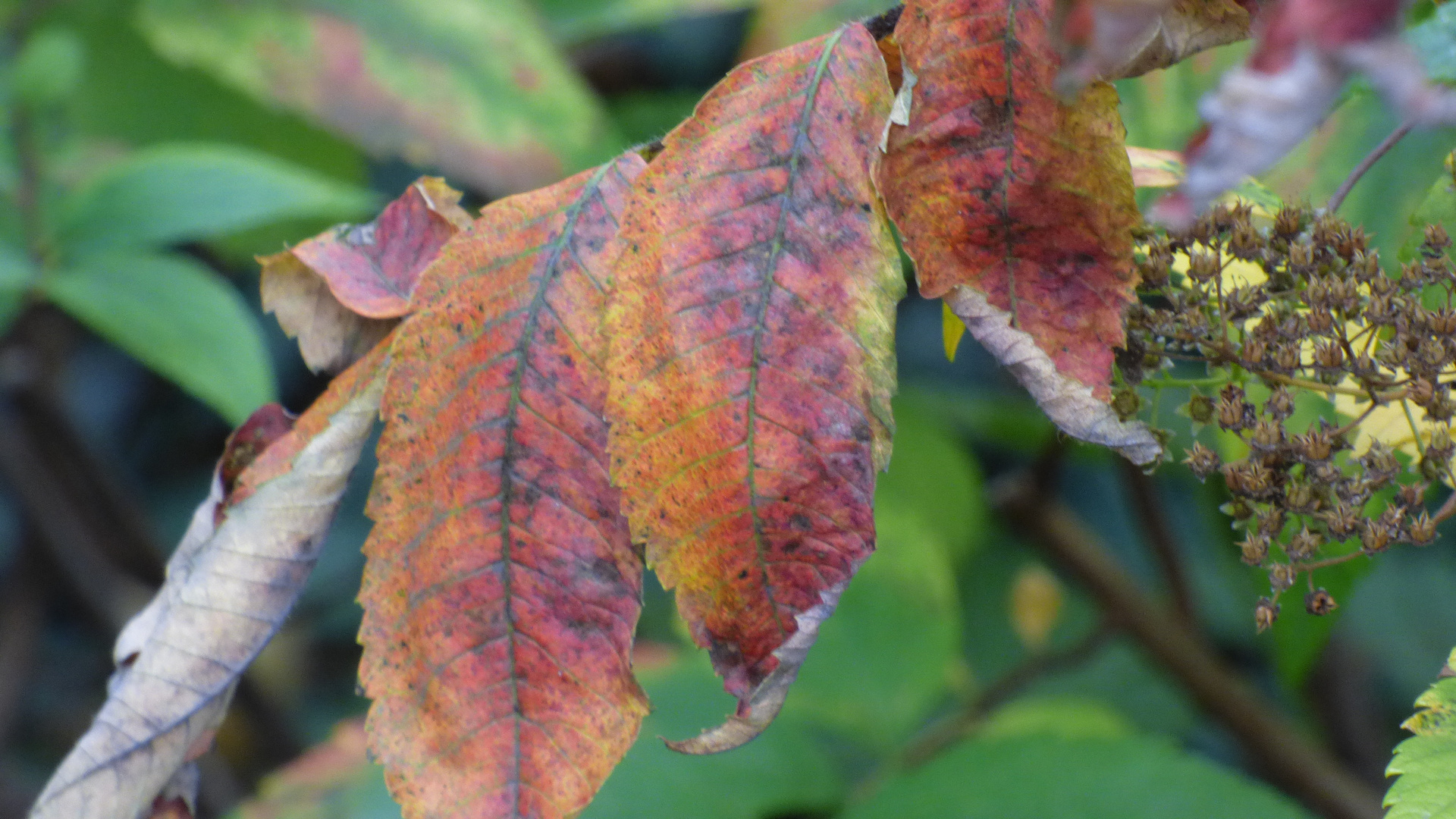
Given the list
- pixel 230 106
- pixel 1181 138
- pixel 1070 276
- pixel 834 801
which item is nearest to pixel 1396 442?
pixel 1070 276

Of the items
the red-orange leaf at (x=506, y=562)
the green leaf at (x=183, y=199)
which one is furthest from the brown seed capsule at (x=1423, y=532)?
the green leaf at (x=183, y=199)

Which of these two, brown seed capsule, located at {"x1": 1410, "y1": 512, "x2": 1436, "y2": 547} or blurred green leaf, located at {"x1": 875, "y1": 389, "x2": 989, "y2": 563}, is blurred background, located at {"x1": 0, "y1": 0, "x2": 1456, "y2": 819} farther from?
brown seed capsule, located at {"x1": 1410, "y1": 512, "x2": 1436, "y2": 547}

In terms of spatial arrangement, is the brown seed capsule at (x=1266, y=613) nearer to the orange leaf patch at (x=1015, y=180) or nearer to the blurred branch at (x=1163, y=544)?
the orange leaf patch at (x=1015, y=180)

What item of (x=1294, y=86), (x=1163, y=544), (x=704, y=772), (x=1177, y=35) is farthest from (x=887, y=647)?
(x=1294, y=86)

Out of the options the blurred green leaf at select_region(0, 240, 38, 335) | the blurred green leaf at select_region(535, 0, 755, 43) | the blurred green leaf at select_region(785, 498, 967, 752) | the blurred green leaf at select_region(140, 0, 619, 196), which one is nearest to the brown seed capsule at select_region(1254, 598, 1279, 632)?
the blurred green leaf at select_region(785, 498, 967, 752)

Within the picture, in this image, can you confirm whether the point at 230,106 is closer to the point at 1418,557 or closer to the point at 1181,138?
the point at 1181,138
